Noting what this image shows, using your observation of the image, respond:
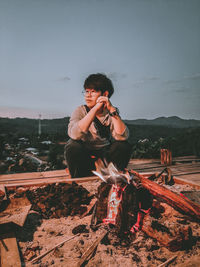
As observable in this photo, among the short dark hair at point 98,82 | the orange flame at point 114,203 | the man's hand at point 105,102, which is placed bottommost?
the orange flame at point 114,203

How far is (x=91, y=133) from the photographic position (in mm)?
3156

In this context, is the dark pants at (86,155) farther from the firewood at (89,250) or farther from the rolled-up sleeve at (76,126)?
the firewood at (89,250)

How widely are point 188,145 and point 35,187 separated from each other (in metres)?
5.86

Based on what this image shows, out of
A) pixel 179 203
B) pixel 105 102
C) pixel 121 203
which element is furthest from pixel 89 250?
pixel 105 102

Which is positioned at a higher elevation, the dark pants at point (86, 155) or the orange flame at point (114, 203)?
the dark pants at point (86, 155)

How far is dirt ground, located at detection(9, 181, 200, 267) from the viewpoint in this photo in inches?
51.0

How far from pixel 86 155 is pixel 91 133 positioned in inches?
13.9

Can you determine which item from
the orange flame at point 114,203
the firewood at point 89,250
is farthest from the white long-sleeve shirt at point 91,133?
the firewood at point 89,250

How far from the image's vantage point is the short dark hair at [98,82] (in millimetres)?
3037

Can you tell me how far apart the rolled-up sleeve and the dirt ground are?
135 centimetres

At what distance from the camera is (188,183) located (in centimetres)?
274

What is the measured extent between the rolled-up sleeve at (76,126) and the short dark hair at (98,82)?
0.39 metres

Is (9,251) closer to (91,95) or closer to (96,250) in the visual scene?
(96,250)

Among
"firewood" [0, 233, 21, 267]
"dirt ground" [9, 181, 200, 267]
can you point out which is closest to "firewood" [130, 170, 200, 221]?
"dirt ground" [9, 181, 200, 267]
